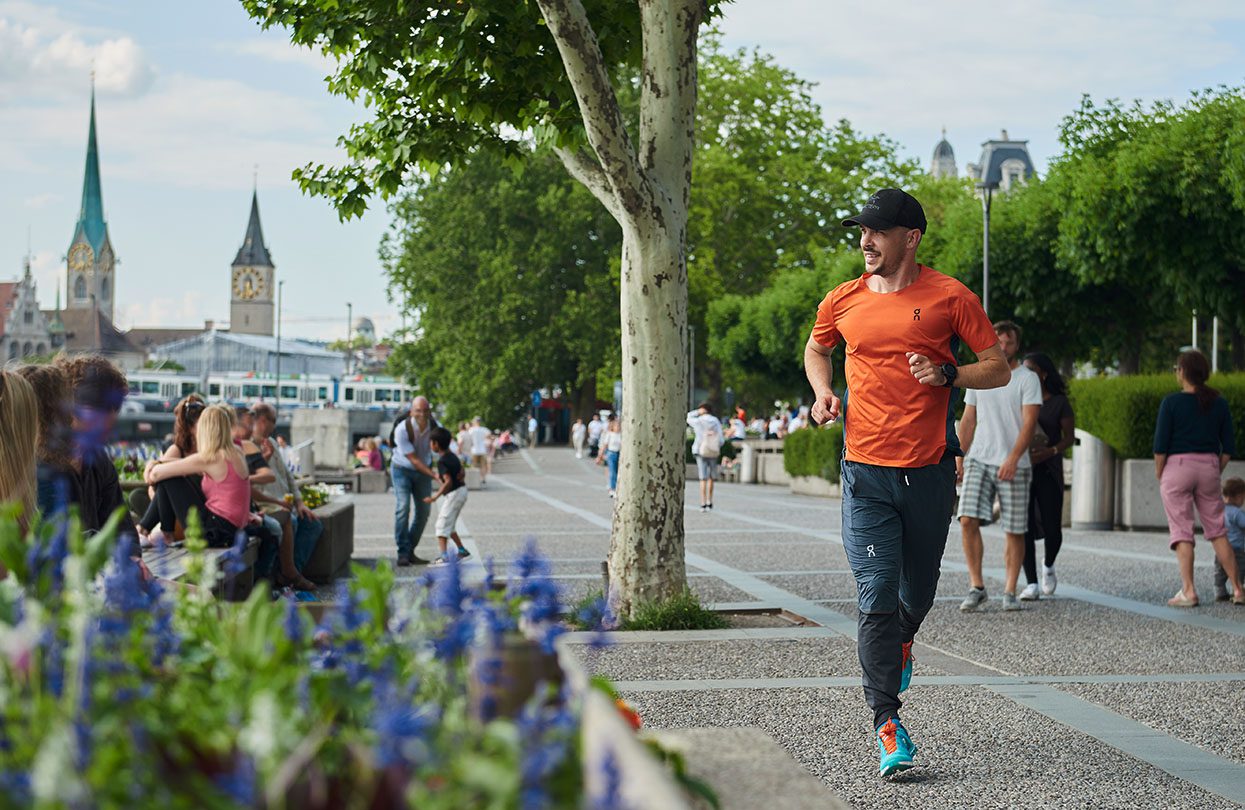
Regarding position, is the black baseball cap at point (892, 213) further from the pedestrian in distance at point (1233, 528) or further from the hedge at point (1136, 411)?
the hedge at point (1136, 411)

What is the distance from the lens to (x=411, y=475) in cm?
1587

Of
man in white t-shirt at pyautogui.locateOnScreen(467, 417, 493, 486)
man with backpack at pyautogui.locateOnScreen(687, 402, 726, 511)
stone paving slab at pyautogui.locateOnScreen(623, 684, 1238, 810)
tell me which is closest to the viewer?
stone paving slab at pyautogui.locateOnScreen(623, 684, 1238, 810)

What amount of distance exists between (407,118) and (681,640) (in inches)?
170

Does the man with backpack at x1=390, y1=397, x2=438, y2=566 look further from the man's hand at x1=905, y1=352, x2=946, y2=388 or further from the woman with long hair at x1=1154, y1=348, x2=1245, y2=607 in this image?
the man's hand at x1=905, y1=352, x2=946, y2=388

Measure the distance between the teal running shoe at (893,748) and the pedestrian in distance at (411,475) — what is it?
10.1m

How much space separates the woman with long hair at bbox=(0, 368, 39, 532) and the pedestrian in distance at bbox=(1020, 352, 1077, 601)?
8273mm

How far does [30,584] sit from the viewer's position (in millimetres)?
2340

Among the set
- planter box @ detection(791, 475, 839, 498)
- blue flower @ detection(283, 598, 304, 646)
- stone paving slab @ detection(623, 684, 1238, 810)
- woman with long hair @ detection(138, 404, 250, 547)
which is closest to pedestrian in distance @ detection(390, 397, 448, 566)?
woman with long hair @ detection(138, 404, 250, 547)

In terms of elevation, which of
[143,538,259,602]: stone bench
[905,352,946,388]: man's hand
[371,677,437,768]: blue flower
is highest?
[905,352,946,388]: man's hand

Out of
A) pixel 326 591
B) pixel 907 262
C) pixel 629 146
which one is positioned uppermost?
pixel 629 146

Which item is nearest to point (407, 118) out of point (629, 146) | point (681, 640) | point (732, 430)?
point (629, 146)

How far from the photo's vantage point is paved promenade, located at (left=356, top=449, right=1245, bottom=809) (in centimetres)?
557

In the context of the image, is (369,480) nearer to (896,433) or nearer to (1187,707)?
(1187,707)

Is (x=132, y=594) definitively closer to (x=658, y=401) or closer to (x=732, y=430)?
(x=658, y=401)
